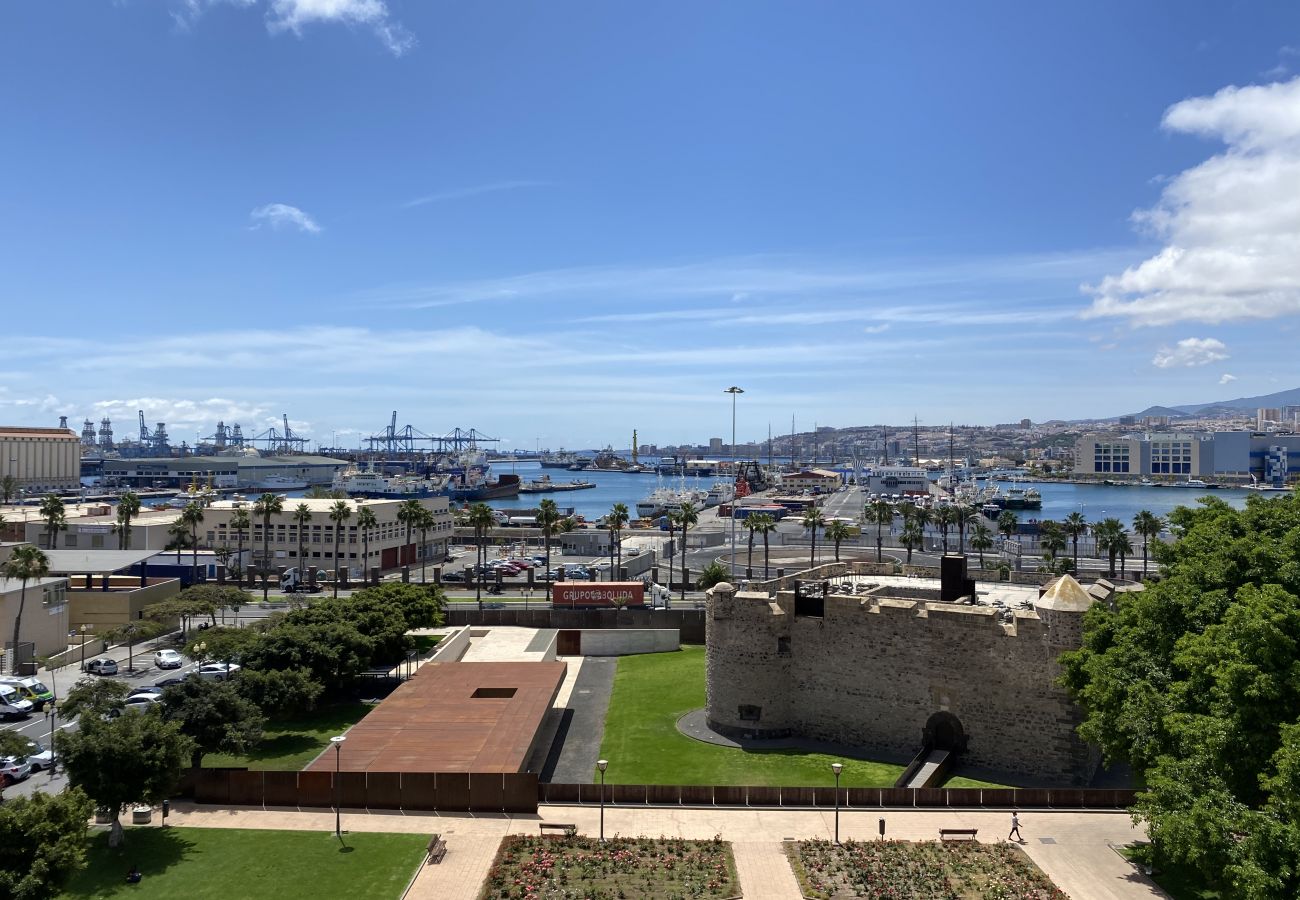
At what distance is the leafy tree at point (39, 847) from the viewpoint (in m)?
17.4

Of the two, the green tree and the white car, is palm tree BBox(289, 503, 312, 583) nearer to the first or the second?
the green tree

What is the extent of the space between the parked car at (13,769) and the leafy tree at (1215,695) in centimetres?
3352

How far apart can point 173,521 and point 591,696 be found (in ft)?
179

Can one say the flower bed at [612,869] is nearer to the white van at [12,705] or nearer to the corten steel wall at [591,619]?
the white van at [12,705]

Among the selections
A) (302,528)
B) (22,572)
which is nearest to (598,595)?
(22,572)

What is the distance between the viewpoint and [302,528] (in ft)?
247

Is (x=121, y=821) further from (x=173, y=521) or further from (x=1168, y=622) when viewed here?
(x=173, y=521)

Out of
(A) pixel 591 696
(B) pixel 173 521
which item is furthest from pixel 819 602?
(B) pixel 173 521

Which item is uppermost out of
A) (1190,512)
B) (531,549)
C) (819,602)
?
(1190,512)

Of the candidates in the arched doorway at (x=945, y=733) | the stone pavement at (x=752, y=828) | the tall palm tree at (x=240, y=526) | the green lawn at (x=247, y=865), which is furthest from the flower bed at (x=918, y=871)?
the tall palm tree at (x=240, y=526)

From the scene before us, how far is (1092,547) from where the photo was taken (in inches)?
3866

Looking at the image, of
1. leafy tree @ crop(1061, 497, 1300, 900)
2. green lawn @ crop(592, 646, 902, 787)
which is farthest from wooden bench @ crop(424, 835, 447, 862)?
leafy tree @ crop(1061, 497, 1300, 900)

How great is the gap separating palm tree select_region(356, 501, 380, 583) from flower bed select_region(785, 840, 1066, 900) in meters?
55.3

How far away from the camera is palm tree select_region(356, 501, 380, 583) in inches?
2820
